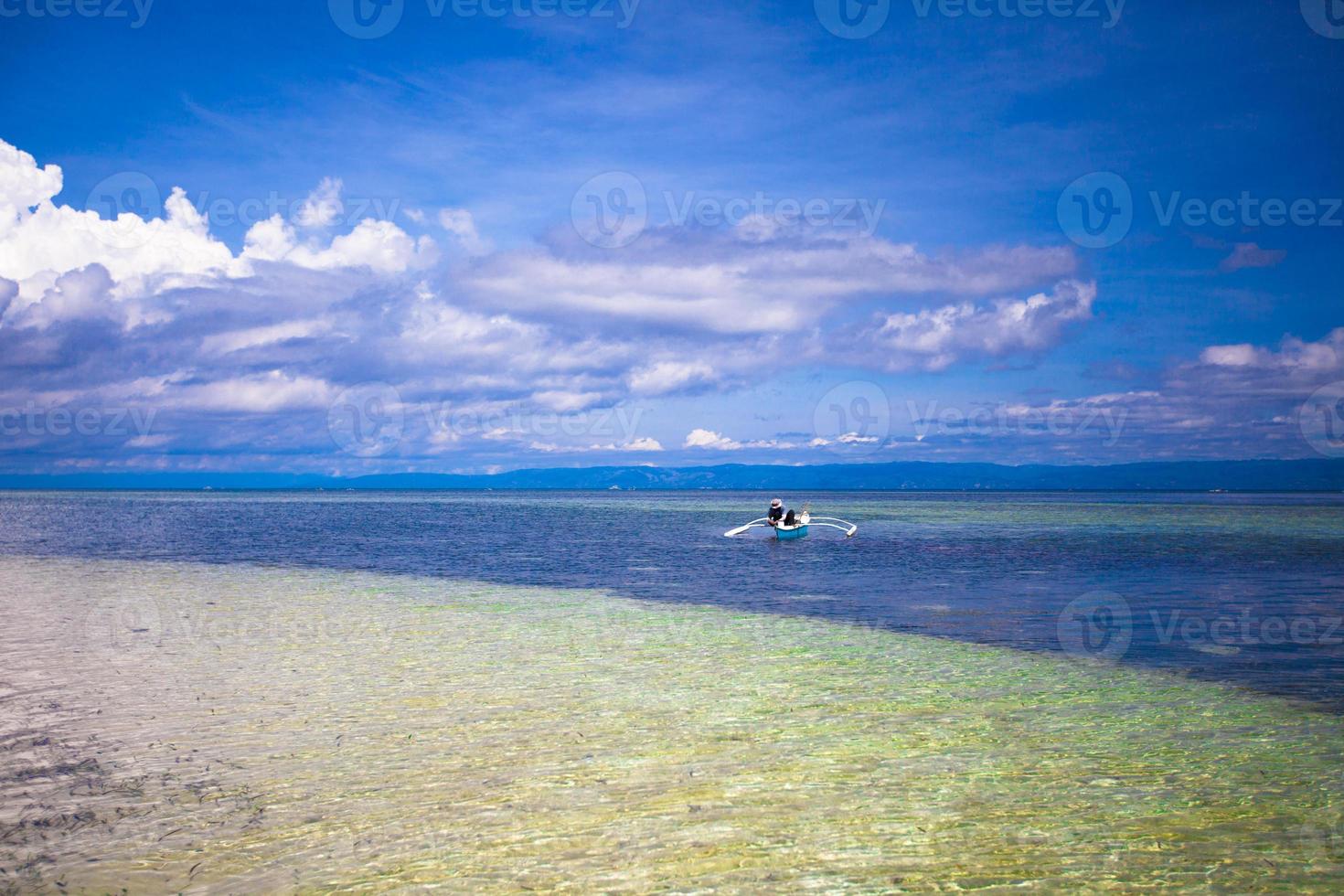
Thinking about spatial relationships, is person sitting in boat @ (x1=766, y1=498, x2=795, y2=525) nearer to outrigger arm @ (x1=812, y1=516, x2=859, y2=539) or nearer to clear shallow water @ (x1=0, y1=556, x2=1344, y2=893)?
outrigger arm @ (x1=812, y1=516, x2=859, y2=539)

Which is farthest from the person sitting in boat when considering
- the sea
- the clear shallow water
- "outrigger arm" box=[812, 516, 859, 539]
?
the clear shallow water

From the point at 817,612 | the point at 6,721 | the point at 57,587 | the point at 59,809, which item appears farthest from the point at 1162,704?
the point at 57,587

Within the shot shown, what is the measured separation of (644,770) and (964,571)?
98.3 ft

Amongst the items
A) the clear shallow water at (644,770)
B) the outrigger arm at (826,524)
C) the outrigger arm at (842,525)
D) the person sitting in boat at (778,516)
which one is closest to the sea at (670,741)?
the clear shallow water at (644,770)

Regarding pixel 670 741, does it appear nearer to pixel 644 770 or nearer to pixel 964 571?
pixel 644 770

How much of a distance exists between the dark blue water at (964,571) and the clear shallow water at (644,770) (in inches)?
137

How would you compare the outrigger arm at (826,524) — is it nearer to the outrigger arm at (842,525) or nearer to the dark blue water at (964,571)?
the outrigger arm at (842,525)

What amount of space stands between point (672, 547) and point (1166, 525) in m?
49.2

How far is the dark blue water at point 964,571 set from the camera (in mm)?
20469

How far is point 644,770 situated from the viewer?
1081 cm

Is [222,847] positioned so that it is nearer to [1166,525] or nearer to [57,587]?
[57,587]

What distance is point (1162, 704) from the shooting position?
14.2 m

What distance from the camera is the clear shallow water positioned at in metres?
8.04

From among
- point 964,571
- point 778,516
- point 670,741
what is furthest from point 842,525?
point 670,741
